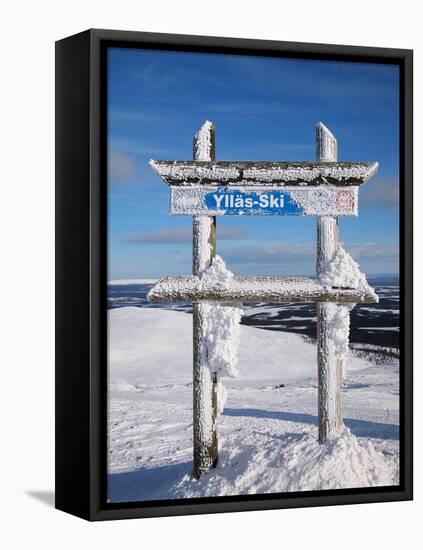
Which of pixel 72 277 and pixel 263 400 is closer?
pixel 72 277

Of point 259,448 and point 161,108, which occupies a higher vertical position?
point 161,108

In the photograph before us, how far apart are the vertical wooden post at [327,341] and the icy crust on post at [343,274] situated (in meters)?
0.03

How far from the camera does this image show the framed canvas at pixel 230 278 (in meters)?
8.48

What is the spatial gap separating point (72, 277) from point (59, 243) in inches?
10.5

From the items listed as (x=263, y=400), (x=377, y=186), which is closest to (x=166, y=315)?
(x=263, y=400)

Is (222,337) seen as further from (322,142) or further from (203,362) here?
(322,142)

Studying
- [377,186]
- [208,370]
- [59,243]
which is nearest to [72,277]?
[59,243]

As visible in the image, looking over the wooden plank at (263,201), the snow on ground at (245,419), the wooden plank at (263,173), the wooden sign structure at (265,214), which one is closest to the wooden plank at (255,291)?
→ the wooden sign structure at (265,214)

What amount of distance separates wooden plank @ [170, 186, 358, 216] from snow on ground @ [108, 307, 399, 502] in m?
0.62

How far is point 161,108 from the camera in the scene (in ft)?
28.4

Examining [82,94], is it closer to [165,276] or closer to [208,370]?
[165,276]

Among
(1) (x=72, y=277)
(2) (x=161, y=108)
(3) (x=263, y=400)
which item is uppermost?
(2) (x=161, y=108)

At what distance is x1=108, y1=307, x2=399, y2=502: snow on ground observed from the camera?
862 cm

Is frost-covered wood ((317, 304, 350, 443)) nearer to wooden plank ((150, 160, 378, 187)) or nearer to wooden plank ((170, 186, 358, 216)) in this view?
wooden plank ((170, 186, 358, 216))
